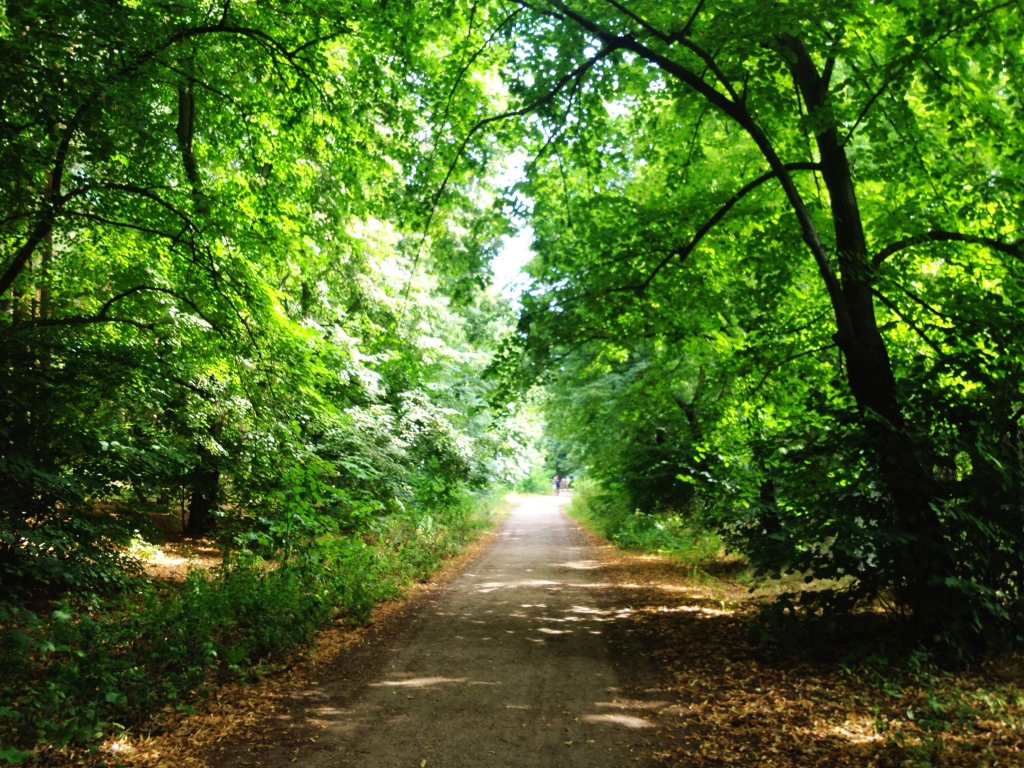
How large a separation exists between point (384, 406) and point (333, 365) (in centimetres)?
277

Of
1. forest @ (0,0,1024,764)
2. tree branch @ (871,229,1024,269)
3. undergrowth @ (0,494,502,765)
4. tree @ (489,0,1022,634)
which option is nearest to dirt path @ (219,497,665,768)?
undergrowth @ (0,494,502,765)

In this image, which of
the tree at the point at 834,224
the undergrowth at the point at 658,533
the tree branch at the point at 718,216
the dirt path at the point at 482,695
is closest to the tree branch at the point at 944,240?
the tree at the point at 834,224

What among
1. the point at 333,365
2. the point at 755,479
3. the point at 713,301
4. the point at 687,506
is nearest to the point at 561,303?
the point at 713,301

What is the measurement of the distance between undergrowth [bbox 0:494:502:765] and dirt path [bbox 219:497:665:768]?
2.91 feet

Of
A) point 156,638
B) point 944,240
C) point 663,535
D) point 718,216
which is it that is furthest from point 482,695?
point 663,535

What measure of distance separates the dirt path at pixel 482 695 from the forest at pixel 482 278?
109cm

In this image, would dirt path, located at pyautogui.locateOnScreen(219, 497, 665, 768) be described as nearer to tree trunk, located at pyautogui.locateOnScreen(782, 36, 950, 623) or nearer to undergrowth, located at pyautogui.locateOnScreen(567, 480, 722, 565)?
tree trunk, located at pyautogui.locateOnScreen(782, 36, 950, 623)

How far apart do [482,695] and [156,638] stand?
10.0 ft

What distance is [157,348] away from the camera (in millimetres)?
8758

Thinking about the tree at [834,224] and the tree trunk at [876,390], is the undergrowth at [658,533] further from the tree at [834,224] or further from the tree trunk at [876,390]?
the tree trunk at [876,390]

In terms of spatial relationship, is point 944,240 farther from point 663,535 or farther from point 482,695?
point 663,535

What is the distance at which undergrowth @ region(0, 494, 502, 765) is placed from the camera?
4.91 meters

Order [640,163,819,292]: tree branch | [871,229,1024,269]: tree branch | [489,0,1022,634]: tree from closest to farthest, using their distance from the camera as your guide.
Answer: [489,0,1022,634]: tree
[871,229,1024,269]: tree branch
[640,163,819,292]: tree branch

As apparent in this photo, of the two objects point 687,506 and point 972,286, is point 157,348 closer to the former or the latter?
point 972,286
